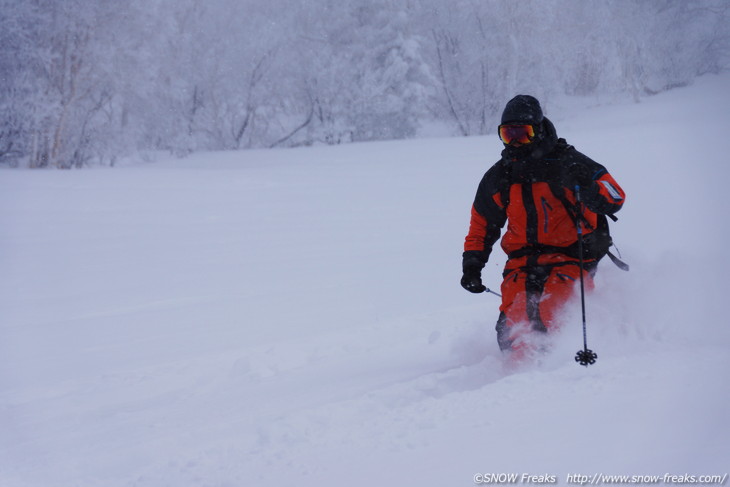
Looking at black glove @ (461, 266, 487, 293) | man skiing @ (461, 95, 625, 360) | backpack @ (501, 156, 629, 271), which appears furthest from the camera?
black glove @ (461, 266, 487, 293)

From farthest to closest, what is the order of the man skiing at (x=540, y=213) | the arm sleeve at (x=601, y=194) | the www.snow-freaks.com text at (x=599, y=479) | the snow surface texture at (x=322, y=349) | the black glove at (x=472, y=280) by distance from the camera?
the black glove at (x=472, y=280) < the man skiing at (x=540, y=213) < the arm sleeve at (x=601, y=194) < the snow surface texture at (x=322, y=349) < the www.snow-freaks.com text at (x=599, y=479)

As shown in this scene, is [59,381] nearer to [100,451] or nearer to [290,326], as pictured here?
[100,451]

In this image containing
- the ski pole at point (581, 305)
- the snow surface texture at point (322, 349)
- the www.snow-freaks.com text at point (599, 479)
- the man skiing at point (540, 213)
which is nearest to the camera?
the www.snow-freaks.com text at point (599, 479)

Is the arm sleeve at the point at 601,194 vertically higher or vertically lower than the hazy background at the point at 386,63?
lower

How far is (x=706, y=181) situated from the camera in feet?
40.4

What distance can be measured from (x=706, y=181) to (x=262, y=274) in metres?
9.40

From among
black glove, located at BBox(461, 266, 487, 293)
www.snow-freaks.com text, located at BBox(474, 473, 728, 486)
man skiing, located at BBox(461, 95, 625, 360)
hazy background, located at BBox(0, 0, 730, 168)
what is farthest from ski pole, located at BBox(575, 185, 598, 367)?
hazy background, located at BBox(0, 0, 730, 168)

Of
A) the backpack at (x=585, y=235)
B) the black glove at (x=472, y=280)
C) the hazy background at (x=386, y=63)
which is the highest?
the hazy background at (x=386, y=63)

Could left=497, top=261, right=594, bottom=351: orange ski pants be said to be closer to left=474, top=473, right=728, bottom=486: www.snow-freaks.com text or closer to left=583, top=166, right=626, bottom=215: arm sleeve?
left=583, top=166, right=626, bottom=215: arm sleeve

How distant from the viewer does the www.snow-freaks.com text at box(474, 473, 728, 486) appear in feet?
6.44

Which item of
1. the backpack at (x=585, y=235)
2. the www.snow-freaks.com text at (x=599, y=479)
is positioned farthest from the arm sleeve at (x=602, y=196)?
the www.snow-freaks.com text at (x=599, y=479)

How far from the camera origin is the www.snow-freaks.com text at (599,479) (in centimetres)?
196

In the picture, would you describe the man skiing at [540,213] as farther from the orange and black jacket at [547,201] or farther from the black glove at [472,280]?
the black glove at [472,280]

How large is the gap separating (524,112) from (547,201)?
59cm
